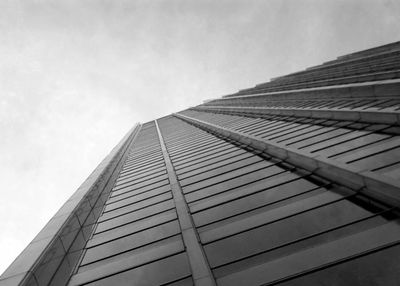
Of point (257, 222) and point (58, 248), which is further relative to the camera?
point (58, 248)

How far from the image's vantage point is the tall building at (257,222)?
9.11 metres

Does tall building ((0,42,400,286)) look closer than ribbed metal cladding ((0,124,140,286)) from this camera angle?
Yes

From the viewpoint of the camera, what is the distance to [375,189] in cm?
1087

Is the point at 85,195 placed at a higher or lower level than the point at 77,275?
higher

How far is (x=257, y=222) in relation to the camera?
12.0 m

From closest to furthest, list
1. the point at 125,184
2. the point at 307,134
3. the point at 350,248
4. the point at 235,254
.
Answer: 1. the point at 350,248
2. the point at 235,254
3. the point at 307,134
4. the point at 125,184

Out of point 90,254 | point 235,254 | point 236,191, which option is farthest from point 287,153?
point 90,254

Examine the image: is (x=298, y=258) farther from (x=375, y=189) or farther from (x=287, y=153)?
(x=287, y=153)

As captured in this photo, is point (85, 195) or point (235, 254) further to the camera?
point (85, 195)

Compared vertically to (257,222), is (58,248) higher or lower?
higher

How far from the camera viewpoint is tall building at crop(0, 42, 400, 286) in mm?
9111

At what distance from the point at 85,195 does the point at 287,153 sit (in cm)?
1094

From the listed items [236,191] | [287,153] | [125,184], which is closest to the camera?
[236,191]

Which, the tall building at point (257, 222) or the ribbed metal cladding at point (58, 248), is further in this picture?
the ribbed metal cladding at point (58, 248)
